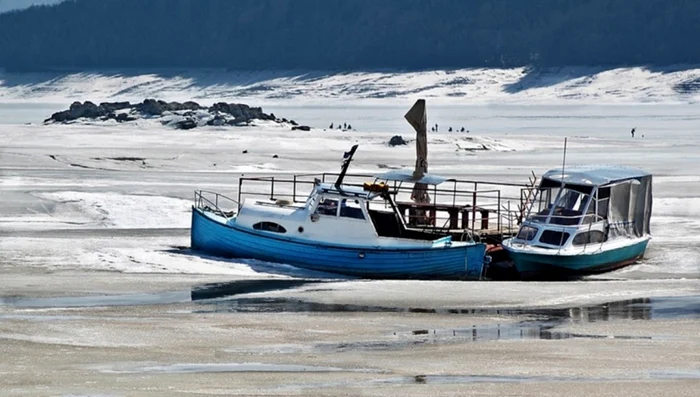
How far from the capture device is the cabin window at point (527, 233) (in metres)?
23.1

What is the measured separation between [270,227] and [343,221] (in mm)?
1371

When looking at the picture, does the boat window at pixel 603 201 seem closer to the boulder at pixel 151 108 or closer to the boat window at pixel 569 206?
the boat window at pixel 569 206

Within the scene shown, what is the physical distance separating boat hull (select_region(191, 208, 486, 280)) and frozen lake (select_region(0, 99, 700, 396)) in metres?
0.43

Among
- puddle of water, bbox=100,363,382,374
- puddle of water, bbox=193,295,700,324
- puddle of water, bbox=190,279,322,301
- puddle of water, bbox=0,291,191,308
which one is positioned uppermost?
puddle of water, bbox=100,363,382,374

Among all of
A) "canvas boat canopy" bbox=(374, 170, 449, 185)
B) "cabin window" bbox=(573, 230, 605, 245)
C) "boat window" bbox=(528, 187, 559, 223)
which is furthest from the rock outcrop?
"cabin window" bbox=(573, 230, 605, 245)

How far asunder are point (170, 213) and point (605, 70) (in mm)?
102113

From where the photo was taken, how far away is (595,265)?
74.7ft

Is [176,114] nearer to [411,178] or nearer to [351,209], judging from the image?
[411,178]

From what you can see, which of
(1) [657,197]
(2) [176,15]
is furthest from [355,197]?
(2) [176,15]

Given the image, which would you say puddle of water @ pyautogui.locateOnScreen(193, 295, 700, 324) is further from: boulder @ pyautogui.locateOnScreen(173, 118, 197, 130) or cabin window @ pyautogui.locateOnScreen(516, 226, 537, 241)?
boulder @ pyautogui.locateOnScreen(173, 118, 197, 130)

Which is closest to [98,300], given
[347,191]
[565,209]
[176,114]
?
[347,191]

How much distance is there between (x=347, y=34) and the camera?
158750 mm

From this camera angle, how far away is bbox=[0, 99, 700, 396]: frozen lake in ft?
43.5

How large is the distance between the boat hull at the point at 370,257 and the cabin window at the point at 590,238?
201 cm
